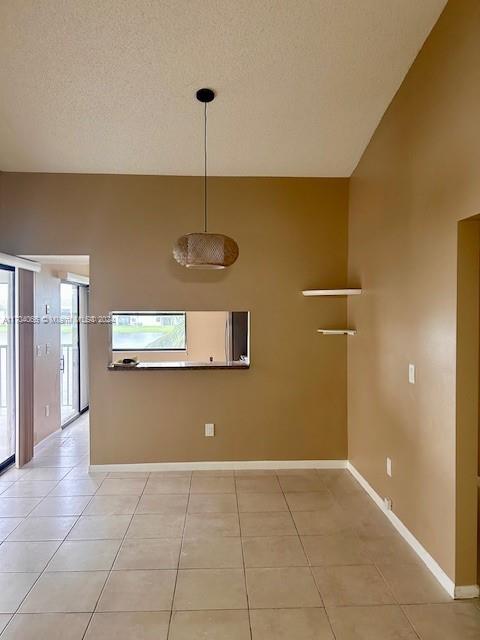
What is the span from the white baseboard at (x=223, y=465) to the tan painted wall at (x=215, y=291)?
2.2 inches

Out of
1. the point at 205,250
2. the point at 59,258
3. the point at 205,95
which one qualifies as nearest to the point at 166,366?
the point at 59,258

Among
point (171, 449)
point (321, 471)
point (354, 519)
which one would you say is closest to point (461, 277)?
point (354, 519)

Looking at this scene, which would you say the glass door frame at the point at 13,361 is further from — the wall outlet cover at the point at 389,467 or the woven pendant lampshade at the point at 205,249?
the wall outlet cover at the point at 389,467

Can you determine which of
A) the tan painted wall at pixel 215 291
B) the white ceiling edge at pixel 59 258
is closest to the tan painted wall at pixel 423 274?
the tan painted wall at pixel 215 291

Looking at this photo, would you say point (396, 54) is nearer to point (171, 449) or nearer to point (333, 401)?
point (333, 401)

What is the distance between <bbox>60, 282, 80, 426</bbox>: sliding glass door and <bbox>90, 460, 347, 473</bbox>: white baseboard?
2067mm

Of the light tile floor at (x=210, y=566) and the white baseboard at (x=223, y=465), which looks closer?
the light tile floor at (x=210, y=566)

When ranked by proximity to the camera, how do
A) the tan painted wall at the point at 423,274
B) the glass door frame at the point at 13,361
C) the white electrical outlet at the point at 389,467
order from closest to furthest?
the tan painted wall at the point at 423,274, the white electrical outlet at the point at 389,467, the glass door frame at the point at 13,361

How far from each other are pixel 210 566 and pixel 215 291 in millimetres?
2285

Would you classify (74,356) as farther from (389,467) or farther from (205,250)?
(389,467)

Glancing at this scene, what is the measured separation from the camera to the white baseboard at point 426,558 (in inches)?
87.6

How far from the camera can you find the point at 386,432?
3.16 metres

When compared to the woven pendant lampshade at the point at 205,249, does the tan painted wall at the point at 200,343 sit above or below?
below

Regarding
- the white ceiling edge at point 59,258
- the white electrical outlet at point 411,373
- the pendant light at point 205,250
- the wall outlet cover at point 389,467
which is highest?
the white ceiling edge at point 59,258
